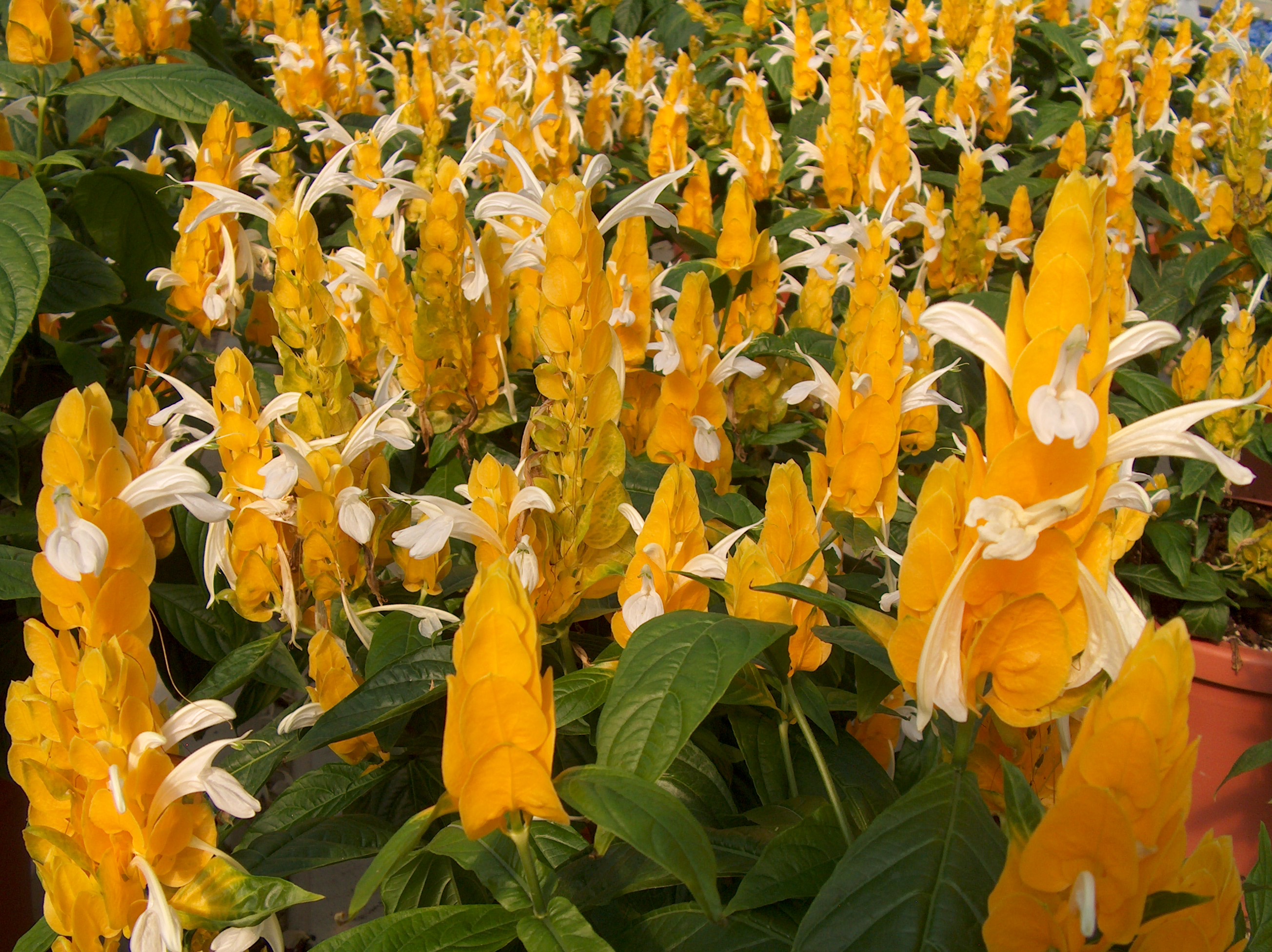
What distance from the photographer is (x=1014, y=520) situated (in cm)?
42

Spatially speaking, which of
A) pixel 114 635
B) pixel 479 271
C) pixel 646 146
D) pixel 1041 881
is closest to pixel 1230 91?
pixel 646 146

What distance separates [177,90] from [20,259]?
40cm

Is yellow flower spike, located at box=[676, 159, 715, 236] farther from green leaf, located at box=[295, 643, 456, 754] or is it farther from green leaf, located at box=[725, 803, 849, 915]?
green leaf, located at box=[725, 803, 849, 915]

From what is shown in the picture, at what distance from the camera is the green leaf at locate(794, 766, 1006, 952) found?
0.43 m

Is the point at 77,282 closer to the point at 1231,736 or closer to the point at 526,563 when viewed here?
the point at 526,563

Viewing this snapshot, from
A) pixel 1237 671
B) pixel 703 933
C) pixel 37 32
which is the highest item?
pixel 37 32

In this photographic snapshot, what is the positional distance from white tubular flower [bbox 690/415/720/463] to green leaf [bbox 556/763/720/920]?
1.70 feet

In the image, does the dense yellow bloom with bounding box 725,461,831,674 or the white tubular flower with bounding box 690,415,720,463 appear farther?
the white tubular flower with bounding box 690,415,720,463

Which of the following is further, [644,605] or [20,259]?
[20,259]

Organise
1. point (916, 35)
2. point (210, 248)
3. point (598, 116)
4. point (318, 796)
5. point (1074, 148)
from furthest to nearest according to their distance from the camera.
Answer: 1. point (916, 35)
2. point (598, 116)
3. point (1074, 148)
4. point (210, 248)
5. point (318, 796)

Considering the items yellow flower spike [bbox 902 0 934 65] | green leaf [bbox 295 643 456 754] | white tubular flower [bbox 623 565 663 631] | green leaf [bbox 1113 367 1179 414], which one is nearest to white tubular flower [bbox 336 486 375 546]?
green leaf [bbox 295 643 456 754]

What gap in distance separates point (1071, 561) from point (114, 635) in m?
0.55

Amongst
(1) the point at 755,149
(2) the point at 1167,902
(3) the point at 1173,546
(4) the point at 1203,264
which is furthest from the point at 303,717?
(4) the point at 1203,264

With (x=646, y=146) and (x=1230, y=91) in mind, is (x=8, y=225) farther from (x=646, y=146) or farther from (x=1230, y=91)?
(x=1230, y=91)
